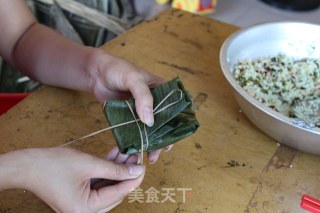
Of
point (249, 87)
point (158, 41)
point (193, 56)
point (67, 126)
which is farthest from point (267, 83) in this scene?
point (67, 126)

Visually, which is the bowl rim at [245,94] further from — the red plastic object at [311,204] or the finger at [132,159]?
the finger at [132,159]

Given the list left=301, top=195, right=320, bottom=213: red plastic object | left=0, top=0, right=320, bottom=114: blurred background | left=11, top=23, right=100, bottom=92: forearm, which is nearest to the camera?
left=301, top=195, right=320, bottom=213: red plastic object

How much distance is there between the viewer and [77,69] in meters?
0.82

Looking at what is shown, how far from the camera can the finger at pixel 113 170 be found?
1.90 feet

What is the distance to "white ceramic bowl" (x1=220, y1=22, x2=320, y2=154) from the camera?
71 cm

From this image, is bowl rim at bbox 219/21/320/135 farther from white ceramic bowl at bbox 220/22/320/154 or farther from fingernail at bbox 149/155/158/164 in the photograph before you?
fingernail at bbox 149/155/158/164

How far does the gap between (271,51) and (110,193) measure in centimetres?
58

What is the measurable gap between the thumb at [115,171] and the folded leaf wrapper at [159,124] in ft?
0.10

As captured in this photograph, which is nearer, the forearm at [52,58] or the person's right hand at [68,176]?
the person's right hand at [68,176]

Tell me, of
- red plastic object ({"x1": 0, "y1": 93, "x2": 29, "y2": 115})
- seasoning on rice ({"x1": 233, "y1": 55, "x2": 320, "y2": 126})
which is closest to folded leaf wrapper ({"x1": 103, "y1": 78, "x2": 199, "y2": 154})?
seasoning on rice ({"x1": 233, "y1": 55, "x2": 320, "y2": 126})

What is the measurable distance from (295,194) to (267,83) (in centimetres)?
27

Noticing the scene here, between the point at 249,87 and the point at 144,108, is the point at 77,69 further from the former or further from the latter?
the point at 249,87

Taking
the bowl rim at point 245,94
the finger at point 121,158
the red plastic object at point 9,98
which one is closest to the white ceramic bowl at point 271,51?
the bowl rim at point 245,94

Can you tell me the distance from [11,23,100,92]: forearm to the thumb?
27cm
